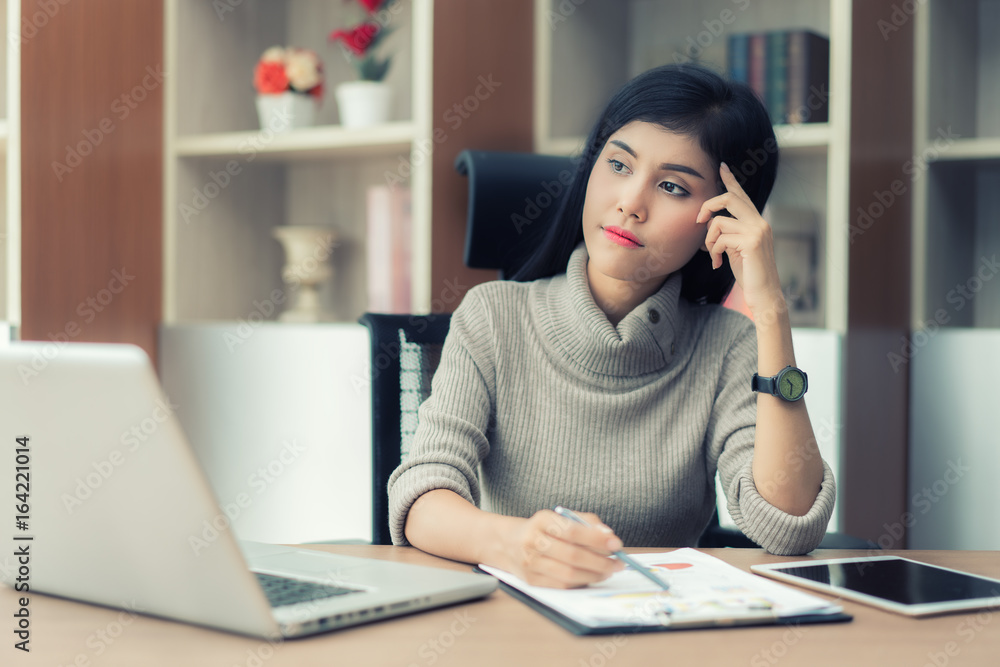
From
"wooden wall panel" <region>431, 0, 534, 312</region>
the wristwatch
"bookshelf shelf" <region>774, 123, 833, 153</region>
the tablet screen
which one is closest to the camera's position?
the tablet screen

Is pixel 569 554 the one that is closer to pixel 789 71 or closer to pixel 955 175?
pixel 789 71

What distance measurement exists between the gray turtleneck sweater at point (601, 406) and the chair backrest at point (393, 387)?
10cm

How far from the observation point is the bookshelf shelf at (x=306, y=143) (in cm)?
219

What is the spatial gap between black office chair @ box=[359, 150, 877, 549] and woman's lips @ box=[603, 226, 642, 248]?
0.29m

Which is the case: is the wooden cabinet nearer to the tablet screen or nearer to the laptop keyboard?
the laptop keyboard

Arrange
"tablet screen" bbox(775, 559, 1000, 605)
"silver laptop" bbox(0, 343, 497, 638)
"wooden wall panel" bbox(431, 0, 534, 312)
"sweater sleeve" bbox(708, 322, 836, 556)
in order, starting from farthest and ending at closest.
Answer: "wooden wall panel" bbox(431, 0, 534, 312)
"sweater sleeve" bbox(708, 322, 836, 556)
"tablet screen" bbox(775, 559, 1000, 605)
"silver laptop" bbox(0, 343, 497, 638)

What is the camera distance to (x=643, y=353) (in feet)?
4.31

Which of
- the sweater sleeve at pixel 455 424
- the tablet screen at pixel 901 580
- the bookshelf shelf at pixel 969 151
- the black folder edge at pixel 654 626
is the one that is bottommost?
the tablet screen at pixel 901 580

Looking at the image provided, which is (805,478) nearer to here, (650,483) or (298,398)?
(650,483)

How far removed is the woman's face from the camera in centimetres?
125

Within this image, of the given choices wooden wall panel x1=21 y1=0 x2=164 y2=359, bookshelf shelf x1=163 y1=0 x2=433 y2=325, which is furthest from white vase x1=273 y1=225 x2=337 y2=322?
wooden wall panel x1=21 y1=0 x2=164 y2=359

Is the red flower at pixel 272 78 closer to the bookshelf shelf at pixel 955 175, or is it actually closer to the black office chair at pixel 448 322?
the black office chair at pixel 448 322

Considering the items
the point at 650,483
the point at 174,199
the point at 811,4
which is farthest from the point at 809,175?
the point at 174,199

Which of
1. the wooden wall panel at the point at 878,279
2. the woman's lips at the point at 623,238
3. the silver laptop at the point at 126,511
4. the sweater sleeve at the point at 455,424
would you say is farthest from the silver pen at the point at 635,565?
the wooden wall panel at the point at 878,279
